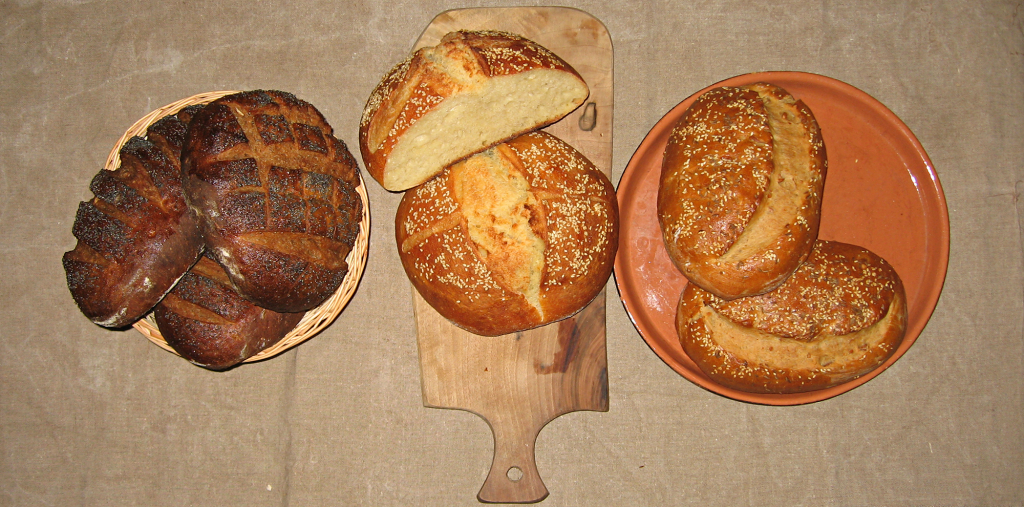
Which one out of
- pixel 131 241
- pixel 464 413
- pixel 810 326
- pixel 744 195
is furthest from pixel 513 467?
pixel 131 241

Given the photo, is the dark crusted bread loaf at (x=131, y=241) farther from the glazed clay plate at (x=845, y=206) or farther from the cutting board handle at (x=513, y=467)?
the glazed clay plate at (x=845, y=206)

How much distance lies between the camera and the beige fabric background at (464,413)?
189cm

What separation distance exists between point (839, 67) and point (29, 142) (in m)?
3.02

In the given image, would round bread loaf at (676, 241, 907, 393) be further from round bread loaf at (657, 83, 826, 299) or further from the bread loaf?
the bread loaf

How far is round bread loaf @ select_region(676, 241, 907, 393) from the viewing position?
4.86 feet

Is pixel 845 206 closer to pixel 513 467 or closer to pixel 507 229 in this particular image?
pixel 507 229

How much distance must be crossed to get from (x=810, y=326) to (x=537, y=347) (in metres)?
0.80

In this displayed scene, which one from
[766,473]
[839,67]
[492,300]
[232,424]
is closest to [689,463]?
[766,473]

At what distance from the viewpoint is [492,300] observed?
4.76 feet

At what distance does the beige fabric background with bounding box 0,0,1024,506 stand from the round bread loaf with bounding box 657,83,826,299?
476 mm

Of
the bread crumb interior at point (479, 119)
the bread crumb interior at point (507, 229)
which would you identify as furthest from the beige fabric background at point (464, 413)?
the bread crumb interior at point (507, 229)

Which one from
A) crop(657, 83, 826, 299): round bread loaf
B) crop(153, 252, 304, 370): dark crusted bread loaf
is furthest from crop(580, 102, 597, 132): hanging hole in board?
crop(153, 252, 304, 370): dark crusted bread loaf

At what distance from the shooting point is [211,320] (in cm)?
151

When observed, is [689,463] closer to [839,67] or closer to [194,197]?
[839,67]
